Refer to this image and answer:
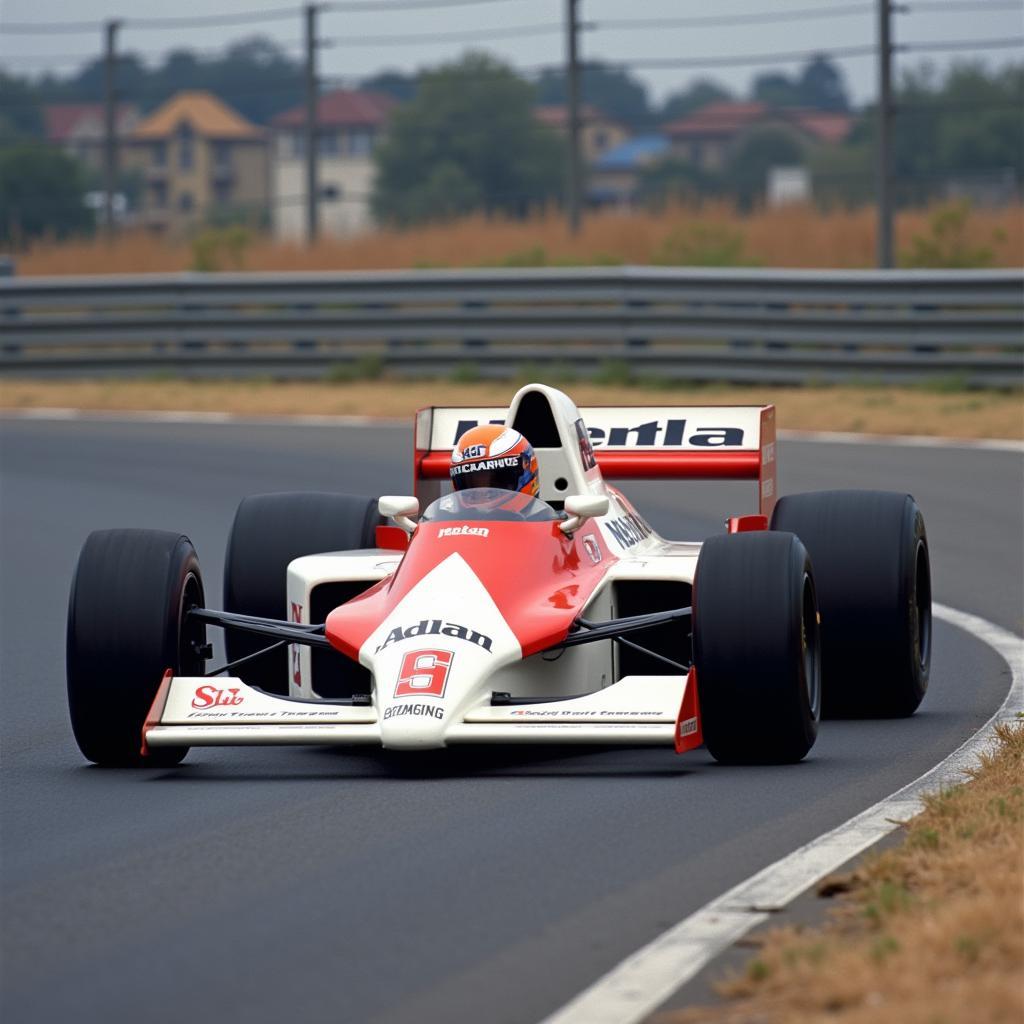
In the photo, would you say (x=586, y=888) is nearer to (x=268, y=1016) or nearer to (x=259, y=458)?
(x=268, y=1016)

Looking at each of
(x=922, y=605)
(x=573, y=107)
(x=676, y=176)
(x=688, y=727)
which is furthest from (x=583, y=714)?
(x=676, y=176)

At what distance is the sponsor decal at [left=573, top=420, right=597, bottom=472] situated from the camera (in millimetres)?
9539

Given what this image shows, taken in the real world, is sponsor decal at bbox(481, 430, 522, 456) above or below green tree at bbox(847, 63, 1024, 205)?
below

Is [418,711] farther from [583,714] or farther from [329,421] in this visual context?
[329,421]

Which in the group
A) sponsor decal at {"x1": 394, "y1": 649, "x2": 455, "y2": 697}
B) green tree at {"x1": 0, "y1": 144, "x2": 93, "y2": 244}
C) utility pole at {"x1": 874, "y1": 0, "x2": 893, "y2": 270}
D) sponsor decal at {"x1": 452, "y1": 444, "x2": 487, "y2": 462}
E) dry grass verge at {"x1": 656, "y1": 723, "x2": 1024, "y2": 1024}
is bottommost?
dry grass verge at {"x1": 656, "y1": 723, "x2": 1024, "y2": 1024}

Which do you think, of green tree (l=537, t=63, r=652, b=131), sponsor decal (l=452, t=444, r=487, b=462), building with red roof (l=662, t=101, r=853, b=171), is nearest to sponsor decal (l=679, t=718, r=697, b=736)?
sponsor decal (l=452, t=444, r=487, b=462)

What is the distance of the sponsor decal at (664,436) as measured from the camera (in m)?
10.4

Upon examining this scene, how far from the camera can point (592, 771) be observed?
7.97 meters

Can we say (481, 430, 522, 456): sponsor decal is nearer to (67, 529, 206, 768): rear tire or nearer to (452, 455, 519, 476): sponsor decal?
(452, 455, 519, 476): sponsor decal

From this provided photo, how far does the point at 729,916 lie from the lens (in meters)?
5.79

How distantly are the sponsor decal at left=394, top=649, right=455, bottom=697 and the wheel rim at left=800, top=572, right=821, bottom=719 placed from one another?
4.19 ft

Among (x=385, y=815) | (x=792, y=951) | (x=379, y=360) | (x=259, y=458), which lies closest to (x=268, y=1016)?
(x=792, y=951)

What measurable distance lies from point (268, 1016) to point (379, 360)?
20112mm

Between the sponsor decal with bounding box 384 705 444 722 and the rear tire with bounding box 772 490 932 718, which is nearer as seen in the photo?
the sponsor decal with bounding box 384 705 444 722
